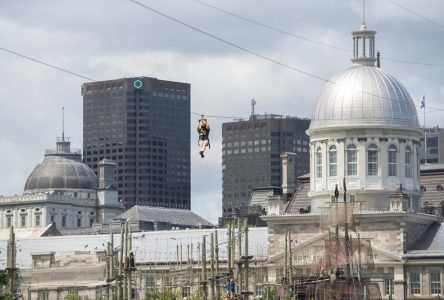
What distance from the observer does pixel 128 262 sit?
190 meters

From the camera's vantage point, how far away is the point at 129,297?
192m

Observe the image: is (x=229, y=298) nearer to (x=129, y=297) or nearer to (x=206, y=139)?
(x=129, y=297)

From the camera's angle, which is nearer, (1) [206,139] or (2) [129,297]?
(1) [206,139]

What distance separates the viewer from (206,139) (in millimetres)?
163875

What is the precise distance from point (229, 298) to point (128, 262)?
13.0 metres

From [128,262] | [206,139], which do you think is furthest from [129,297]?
[206,139]

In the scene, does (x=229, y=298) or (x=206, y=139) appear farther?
(x=229, y=298)

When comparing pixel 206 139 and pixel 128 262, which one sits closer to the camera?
pixel 206 139

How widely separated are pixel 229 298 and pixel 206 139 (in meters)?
38.1

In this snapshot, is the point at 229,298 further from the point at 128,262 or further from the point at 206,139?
the point at 206,139

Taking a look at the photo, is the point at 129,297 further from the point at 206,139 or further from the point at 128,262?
the point at 206,139

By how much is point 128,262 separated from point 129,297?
12.0ft

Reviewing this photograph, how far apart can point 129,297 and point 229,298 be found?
1079 cm
